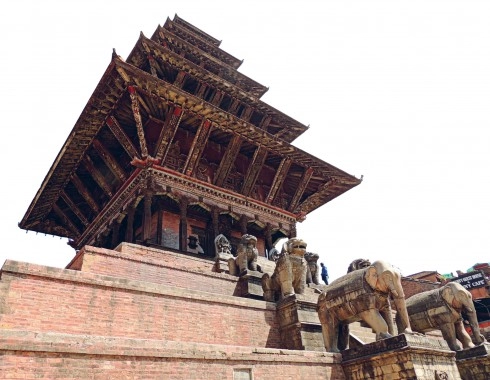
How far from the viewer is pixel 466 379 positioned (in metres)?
8.30

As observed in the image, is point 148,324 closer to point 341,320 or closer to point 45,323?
point 45,323

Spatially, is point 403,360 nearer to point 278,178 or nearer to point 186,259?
point 186,259

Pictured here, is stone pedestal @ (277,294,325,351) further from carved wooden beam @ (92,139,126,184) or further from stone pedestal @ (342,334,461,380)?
carved wooden beam @ (92,139,126,184)

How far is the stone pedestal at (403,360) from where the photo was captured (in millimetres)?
6062

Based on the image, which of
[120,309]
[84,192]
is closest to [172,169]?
[84,192]

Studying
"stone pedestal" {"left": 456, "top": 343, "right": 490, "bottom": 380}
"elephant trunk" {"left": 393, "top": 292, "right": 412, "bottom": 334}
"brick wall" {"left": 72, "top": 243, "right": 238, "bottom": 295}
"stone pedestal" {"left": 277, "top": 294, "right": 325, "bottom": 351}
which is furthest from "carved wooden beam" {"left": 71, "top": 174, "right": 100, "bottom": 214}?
"stone pedestal" {"left": 456, "top": 343, "right": 490, "bottom": 380}

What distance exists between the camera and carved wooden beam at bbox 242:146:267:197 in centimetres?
1609

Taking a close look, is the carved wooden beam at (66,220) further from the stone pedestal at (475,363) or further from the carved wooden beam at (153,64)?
the stone pedestal at (475,363)

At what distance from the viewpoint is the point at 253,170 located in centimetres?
1622

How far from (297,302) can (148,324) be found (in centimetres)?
321

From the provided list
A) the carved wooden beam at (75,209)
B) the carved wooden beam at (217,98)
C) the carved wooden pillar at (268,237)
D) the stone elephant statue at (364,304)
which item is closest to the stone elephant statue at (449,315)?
the stone elephant statue at (364,304)

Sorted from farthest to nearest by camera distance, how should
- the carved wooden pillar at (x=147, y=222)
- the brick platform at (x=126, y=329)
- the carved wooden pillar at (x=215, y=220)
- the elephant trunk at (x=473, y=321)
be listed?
the carved wooden pillar at (x=215, y=220) < the carved wooden pillar at (x=147, y=222) < the elephant trunk at (x=473, y=321) < the brick platform at (x=126, y=329)

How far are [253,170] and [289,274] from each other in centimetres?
821

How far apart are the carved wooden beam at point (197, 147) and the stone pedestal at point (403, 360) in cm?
954
